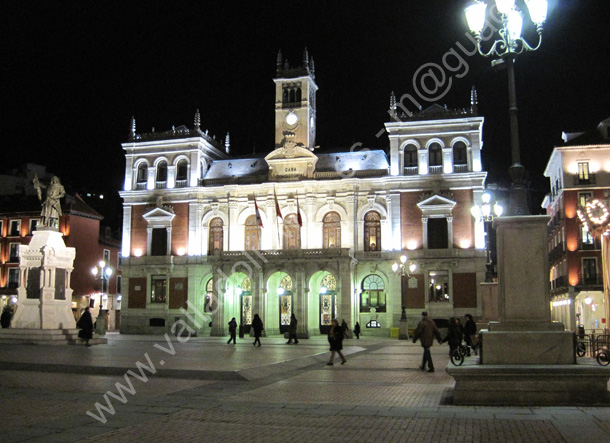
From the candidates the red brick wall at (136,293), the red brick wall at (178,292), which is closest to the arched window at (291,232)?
the red brick wall at (178,292)

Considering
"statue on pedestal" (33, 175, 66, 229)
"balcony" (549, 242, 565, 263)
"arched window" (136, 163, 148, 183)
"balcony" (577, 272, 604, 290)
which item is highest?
"arched window" (136, 163, 148, 183)

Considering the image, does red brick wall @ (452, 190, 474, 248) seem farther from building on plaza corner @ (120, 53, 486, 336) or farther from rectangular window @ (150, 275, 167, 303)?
rectangular window @ (150, 275, 167, 303)

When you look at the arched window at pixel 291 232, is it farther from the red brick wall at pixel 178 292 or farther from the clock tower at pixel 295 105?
the red brick wall at pixel 178 292

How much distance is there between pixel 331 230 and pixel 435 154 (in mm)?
9619

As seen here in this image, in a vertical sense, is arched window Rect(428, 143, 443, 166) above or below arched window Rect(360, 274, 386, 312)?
above

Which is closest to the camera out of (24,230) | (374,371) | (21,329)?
(374,371)

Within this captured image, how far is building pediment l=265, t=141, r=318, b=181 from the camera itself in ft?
164

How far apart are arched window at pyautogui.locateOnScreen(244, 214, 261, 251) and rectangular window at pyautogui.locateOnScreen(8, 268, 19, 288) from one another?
22011 mm

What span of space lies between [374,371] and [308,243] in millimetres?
30392

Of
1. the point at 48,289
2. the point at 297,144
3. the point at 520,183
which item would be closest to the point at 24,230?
the point at 297,144

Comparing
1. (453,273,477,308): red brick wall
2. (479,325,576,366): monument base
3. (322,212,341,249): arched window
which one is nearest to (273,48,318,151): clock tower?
(322,212,341,249): arched window

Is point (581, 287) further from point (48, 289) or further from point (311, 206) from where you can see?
point (48, 289)

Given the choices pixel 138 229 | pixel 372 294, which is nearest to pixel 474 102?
pixel 372 294

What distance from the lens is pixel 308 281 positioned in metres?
46.4
